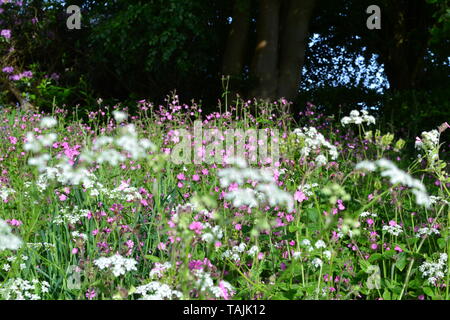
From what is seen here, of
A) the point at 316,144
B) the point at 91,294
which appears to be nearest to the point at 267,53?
the point at 316,144

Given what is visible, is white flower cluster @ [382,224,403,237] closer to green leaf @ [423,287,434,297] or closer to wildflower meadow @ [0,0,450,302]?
wildflower meadow @ [0,0,450,302]

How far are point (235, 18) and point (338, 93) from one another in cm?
244

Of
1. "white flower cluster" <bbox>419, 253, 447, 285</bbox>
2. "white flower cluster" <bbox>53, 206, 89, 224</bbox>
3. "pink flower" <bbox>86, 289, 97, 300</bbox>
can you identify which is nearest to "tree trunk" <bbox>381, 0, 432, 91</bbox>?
"white flower cluster" <bbox>419, 253, 447, 285</bbox>

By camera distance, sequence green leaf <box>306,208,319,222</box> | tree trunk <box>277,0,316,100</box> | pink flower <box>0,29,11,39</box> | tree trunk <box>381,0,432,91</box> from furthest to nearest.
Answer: pink flower <box>0,29,11,39</box> < tree trunk <box>381,0,432,91</box> < tree trunk <box>277,0,316,100</box> < green leaf <box>306,208,319,222</box>

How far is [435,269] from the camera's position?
7.66ft

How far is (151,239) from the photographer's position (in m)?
2.77

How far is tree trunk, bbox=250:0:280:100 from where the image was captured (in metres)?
8.45

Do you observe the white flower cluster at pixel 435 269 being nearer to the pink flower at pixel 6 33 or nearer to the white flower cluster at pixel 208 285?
the white flower cluster at pixel 208 285

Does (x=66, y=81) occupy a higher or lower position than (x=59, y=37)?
lower

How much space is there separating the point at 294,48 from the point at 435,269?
6.70 meters

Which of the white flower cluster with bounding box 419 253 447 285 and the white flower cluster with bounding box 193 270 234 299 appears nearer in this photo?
the white flower cluster with bounding box 193 270 234 299

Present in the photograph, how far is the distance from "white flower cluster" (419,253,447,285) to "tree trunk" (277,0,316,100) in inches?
247
